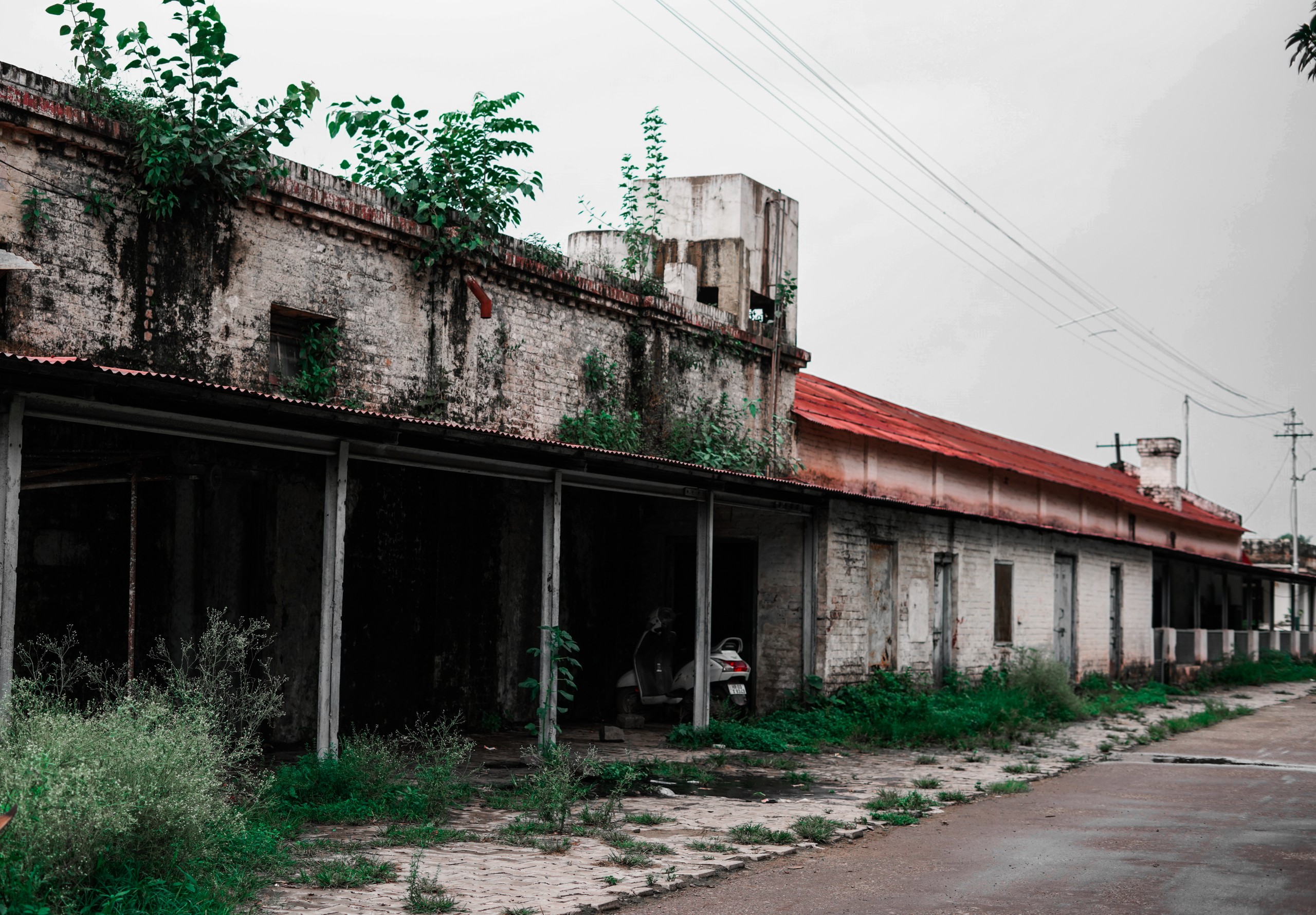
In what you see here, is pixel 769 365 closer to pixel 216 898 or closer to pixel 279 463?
pixel 279 463

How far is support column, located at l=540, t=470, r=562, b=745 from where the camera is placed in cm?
1098

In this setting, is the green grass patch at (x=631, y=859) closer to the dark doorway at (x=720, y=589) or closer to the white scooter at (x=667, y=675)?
the white scooter at (x=667, y=675)

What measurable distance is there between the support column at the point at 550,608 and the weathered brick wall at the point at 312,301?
2.08 meters

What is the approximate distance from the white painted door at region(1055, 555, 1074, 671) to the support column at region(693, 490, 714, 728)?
10487 mm

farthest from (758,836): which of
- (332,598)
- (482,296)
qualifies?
(482,296)

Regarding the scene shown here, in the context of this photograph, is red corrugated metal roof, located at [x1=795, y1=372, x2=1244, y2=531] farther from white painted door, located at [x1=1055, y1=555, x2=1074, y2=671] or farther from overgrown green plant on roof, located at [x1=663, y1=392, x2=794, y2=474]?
white painted door, located at [x1=1055, y1=555, x2=1074, y2=671]

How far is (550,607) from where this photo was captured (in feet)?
37.1

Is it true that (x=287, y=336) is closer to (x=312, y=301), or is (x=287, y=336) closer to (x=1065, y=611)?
(x=312, y=301)

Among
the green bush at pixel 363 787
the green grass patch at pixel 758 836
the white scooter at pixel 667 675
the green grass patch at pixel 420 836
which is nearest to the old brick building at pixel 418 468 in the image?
the green bush at pixel 363 787

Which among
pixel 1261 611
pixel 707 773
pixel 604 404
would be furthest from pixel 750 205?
pixel 1261 611

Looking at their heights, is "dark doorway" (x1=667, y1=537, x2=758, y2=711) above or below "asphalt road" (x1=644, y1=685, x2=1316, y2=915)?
above

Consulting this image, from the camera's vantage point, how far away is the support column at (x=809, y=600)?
50.0ft

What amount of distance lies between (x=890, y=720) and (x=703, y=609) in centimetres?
289

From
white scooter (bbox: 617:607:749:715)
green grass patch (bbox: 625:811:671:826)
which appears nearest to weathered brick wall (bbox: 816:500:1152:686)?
white scooter (bbox: 617:607:749:715)
